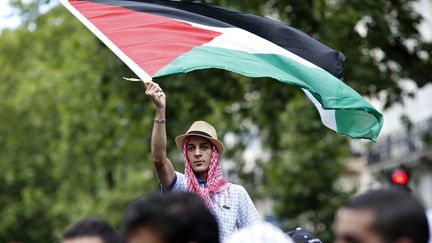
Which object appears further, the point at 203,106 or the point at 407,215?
the point at 203,106

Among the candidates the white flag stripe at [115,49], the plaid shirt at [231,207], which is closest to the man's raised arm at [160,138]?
the plaid shirt at [231,207]

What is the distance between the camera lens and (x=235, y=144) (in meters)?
25.8

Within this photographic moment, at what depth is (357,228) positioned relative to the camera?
172 inches

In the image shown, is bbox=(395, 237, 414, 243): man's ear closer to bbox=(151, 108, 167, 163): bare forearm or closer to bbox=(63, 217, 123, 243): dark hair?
bbox=(63, 217, 123, 243): dark hair

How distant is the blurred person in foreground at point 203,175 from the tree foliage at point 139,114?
30.9 feet

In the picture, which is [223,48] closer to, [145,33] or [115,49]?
[145,33]

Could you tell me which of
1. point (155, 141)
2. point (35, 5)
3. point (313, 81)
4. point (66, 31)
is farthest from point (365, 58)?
point (66, 31)

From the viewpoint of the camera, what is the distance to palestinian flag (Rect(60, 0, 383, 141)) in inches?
319

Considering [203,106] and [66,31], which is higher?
[66,31]

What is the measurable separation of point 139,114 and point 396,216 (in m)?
15.3

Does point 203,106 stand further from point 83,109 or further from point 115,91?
point 83,109

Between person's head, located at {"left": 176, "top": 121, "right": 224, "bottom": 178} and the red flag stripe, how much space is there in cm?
51

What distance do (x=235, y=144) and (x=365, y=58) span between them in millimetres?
7813

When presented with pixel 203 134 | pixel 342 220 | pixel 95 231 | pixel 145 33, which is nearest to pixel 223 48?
pixel 145 33
